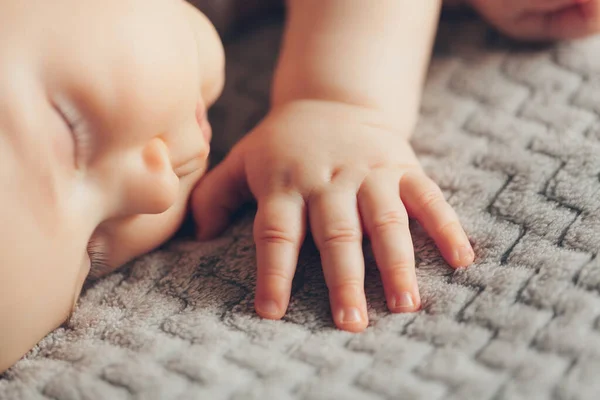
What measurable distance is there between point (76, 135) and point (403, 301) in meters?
0.24

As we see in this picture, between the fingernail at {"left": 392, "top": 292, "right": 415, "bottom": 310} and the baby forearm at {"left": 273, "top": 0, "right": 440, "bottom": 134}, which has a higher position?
the baby forearm at {"left": 273, "top": 0, "right": 440, "bottom": 134}

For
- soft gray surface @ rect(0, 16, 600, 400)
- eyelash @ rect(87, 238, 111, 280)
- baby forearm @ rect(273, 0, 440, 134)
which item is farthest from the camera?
baby forearm @ rect(273, 0, 440, 134)

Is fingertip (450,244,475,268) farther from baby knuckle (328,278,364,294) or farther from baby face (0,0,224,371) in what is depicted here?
baby face (0,0,224,371)

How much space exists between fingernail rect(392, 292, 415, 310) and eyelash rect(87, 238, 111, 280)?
8.7 inches

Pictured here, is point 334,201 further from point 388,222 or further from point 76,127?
point 76,127

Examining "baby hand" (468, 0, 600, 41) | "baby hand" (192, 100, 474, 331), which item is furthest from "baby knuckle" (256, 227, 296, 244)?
"baby hand" (468, 0, 600, 41)

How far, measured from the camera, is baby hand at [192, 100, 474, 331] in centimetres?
50

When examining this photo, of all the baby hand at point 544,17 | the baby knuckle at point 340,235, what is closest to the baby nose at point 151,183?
the baby knuckle at point 340,235

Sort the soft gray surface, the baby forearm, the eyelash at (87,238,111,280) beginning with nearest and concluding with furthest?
the soft gray surface
the eyelash at (87,238,111,280)
the baby forearm

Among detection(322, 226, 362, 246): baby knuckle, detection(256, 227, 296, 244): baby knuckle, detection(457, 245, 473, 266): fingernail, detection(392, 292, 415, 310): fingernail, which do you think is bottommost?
detection(392, 292, 415, 310): fingernail

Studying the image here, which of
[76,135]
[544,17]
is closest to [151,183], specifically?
[76,135]

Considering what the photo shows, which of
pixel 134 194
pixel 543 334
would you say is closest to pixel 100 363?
pixel 134 194

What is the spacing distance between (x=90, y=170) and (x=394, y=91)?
29cm

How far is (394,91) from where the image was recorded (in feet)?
2.12
